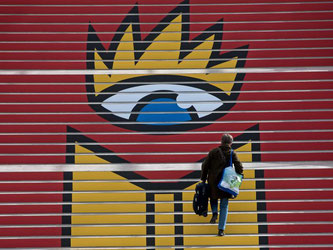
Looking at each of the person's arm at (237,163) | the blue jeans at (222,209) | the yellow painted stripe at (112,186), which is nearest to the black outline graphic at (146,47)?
the yellow painted stripe at (112,186)

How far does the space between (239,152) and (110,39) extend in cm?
284

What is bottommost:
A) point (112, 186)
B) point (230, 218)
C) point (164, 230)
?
point (164, 230)

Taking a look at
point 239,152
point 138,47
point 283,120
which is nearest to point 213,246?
point 239,152

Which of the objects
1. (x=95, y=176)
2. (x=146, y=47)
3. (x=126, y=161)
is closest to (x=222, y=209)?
(x=126, y=161)

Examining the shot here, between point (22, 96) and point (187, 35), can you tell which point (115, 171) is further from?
point (187, 35)

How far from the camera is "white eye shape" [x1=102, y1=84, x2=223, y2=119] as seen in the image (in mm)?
5512

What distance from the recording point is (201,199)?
4750 millimetres

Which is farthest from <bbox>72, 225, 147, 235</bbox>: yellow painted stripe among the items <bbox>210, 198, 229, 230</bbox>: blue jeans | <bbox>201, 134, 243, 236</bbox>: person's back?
<bbox>201, 134, 243, 236</bbox>: person's back

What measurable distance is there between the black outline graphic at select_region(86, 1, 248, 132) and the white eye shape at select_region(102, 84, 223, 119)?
0.20 feet

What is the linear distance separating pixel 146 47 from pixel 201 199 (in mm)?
2662

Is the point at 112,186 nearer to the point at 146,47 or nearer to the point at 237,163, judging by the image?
the point at 237,163

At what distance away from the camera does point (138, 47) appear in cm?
567

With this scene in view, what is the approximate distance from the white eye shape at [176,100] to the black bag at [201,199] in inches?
50.2

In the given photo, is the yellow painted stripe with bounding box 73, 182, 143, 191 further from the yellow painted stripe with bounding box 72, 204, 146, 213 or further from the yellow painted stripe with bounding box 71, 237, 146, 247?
the yellow painted stripe with bounding box 71, 237, 146, 247
